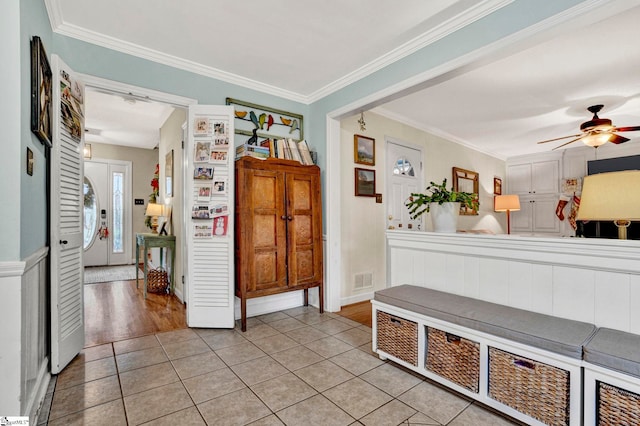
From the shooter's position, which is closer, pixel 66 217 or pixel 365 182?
pixel 66 217

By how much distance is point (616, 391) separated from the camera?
129cm

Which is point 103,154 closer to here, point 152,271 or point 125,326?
point 152,271

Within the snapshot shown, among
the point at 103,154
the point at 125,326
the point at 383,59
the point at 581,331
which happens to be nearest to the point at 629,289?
the point at 581,331

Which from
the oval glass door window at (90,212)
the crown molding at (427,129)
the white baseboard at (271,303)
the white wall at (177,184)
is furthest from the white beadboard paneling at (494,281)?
the oval glass door window at (90,212)

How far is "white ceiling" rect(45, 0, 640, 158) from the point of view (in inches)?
85.0

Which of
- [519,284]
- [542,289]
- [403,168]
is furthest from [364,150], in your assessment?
[542,289]

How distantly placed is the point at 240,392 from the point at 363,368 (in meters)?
0.85

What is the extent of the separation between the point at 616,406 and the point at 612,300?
0.52 m

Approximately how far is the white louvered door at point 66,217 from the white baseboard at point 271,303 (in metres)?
1.37

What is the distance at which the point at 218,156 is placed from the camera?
2.93 metres

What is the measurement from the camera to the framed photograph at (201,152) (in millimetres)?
2898

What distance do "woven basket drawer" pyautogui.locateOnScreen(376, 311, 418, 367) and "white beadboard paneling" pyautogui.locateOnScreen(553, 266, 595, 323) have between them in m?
0.81

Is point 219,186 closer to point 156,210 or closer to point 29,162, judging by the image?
point 29,162

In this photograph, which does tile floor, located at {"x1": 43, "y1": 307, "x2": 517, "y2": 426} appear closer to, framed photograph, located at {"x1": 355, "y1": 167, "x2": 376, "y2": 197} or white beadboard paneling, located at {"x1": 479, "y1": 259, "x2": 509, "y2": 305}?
white beadboard paneling, located at {"x1": 479, "y1": 259, "x2": 509, "y2": 305}
